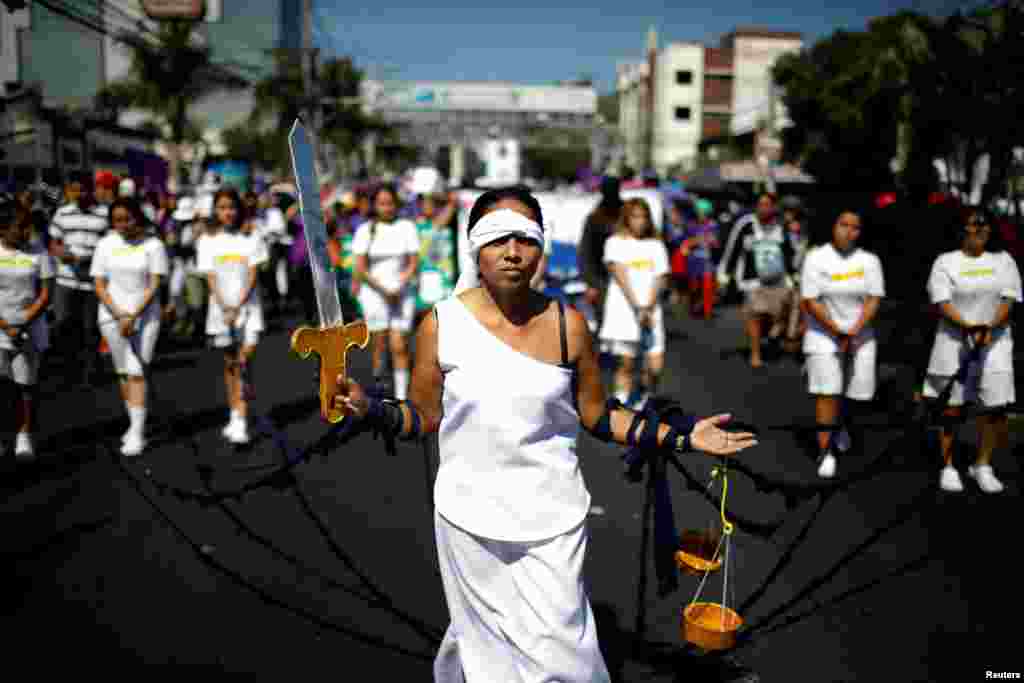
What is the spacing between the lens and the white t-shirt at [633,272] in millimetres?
8211

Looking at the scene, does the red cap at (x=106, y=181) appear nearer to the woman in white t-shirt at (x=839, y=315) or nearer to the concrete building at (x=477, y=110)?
the woman in white t-shirt at (x=839, y=315)

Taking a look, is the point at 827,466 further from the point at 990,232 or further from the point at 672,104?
the point at 672,104

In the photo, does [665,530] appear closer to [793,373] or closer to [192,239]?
[793,373]

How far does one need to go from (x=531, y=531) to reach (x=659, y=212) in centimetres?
1040

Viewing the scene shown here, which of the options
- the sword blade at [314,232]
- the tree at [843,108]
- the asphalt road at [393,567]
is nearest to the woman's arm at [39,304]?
the asphalt road at [393,567]

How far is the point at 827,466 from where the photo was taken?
6.96 m

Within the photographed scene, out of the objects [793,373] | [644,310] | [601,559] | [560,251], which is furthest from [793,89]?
[601,559]

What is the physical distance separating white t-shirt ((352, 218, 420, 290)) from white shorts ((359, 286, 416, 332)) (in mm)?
135

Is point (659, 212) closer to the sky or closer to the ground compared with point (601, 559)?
closer to the sky

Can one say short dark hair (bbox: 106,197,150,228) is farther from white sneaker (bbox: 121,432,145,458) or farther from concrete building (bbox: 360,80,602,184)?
concrete building (bbox: 360,80,602,184)

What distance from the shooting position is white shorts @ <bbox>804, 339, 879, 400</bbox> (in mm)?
7133

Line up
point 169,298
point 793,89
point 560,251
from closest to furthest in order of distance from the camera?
point 169,298
point 560,251
point 793,89

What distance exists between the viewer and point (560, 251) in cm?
1451

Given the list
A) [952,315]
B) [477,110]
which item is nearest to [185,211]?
[952,315]
